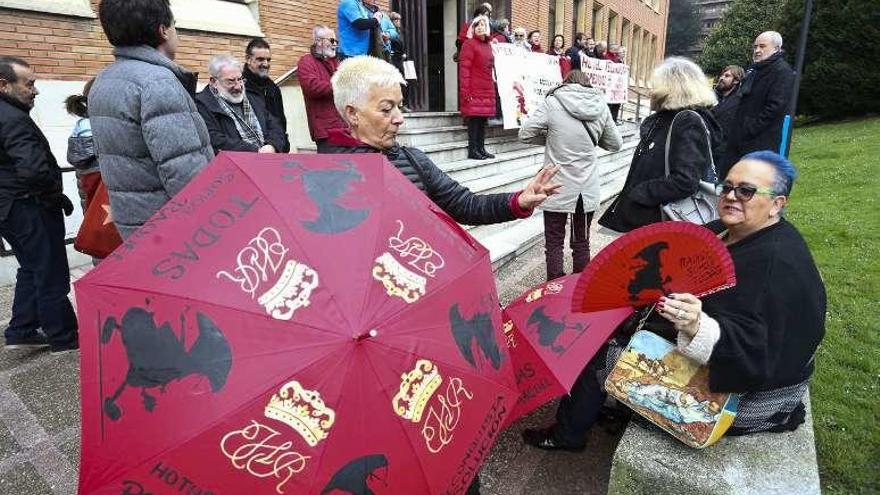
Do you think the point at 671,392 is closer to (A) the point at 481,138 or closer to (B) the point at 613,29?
(A) the point at 481,138

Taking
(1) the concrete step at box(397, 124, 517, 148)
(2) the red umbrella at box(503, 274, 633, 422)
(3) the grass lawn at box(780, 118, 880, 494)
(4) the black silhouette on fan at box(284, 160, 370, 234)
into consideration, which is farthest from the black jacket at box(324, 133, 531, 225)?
(1) the concrete step at box(397, 124, 517, 148)

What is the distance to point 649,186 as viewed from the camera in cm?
323

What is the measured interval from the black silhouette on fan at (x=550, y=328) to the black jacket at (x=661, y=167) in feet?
4.47

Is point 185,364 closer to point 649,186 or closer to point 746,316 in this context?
point 746,316

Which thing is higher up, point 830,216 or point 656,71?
point 656,71

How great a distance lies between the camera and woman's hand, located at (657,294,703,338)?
5.78ft

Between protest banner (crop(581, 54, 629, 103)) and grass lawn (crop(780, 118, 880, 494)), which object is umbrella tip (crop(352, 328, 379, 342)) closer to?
grass lawn (crop(780, 118, 880, 494))

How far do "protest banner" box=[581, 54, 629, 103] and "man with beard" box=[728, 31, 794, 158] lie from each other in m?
5.47

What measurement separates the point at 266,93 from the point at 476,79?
359cm

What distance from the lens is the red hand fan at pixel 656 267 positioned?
1658 mm

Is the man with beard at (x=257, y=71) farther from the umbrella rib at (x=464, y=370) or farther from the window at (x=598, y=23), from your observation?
the window at (x=598, y=23)

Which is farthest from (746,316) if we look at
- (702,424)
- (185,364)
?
(185,364)

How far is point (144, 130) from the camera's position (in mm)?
2047

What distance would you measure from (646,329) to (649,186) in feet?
4.11
